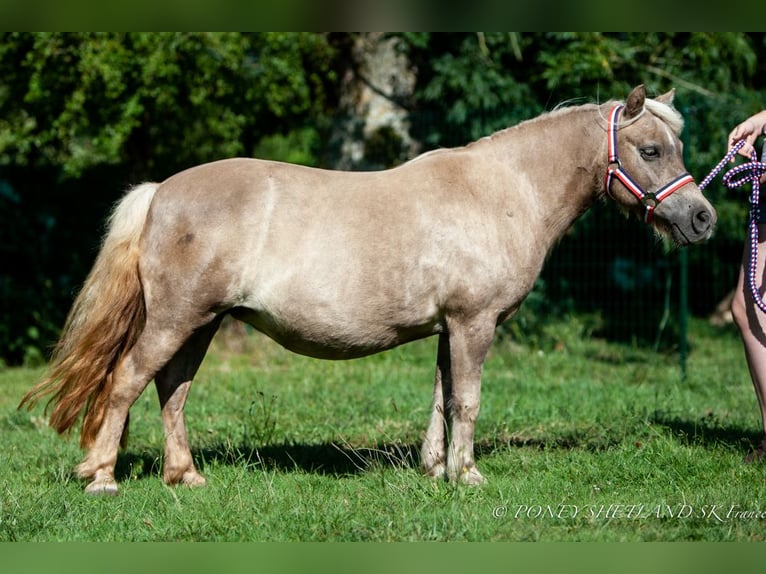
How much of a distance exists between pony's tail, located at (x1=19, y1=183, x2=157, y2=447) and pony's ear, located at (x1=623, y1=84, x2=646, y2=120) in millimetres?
2751

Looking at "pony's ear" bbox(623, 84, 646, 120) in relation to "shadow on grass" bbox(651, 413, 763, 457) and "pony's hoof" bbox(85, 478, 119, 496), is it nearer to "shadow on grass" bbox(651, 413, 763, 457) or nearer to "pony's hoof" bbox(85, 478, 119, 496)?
"shadow on grass" bbox(651, 413, 763, 457)

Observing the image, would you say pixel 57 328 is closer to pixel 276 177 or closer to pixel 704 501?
pixel 276 177

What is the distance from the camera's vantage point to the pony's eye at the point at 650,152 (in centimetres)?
474

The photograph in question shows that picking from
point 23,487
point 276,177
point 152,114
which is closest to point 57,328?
point 152,114

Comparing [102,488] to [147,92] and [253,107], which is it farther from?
[253,107]

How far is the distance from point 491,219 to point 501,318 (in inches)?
22.4

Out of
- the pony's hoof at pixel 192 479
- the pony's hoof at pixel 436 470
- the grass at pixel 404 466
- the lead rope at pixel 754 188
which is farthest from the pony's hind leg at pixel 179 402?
the lead rope at pixel 754 188

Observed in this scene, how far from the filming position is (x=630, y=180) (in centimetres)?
478

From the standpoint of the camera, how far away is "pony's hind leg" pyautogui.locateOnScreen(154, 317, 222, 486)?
4883mm

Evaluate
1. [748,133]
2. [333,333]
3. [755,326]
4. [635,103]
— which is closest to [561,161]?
[635,103]

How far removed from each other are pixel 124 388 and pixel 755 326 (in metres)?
3.71

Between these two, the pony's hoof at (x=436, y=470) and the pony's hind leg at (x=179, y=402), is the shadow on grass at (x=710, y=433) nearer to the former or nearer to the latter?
the pony's hoof at (x=436, y=470)

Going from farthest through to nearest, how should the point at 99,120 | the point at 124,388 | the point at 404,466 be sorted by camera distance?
the point at 99,120 → the point at 404,466 → the point at 124,388
